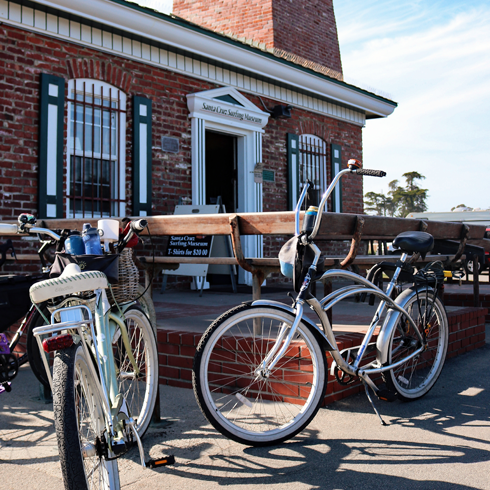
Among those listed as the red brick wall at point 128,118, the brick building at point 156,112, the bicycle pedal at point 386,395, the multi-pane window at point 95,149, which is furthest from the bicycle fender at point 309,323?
the multi-pane window at point 95,149

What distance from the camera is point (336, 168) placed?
10.7m

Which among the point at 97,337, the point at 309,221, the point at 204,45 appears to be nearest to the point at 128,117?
the point at 204,45

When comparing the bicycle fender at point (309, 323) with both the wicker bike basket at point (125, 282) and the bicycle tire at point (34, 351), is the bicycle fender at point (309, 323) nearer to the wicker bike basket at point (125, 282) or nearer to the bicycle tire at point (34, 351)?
the wicker bike basket at point (125, 282)

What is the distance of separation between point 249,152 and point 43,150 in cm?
359

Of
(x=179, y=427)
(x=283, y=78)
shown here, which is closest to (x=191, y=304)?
(x=179, y=427)

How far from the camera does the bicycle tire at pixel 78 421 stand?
171cm

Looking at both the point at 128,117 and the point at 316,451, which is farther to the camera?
the point at 128,117

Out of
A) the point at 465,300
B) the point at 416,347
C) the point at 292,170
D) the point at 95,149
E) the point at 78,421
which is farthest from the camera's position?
the point at 292,170

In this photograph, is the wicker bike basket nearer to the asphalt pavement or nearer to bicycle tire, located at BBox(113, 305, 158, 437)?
bicycle tire, located at BBox(113, 305, 158, 437)

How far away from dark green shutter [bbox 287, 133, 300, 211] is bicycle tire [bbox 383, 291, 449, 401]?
19.1 feet

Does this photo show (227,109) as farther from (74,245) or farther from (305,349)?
(74,245)

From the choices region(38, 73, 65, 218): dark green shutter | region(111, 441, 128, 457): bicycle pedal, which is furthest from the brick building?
region(111, 441, 128, 457): bicycle pedal

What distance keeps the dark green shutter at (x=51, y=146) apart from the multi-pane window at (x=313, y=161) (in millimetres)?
4722

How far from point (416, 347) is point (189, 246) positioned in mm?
4312
